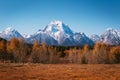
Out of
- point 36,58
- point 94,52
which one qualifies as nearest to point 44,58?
point 36,58

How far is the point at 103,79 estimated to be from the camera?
45125 mm

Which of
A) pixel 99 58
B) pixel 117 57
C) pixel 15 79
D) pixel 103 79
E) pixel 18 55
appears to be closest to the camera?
pixel 15 79

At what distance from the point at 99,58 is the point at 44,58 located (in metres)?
33.1

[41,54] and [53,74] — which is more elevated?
[41,54]

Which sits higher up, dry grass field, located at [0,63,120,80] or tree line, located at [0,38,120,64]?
tree line, located at [0,38,120,64]

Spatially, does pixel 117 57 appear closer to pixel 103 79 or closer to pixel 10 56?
pixel 10 56

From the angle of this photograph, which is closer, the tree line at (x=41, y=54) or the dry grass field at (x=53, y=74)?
the dry grass field at (x=53, y=74)

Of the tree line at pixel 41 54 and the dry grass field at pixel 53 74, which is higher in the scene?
the tree line at pixel 41 54

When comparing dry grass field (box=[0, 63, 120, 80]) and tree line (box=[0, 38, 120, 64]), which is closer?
dry grass field (box=[0, 63, 120, 80])

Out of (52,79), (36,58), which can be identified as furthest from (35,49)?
(52,79)

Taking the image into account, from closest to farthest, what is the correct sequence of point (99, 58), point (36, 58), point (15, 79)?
point (15, 79) < point (36, 58) < point (99, 58)

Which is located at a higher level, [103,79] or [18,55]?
[18,55]

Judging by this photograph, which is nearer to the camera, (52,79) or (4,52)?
(52,79)

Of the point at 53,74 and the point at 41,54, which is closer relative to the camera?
the point at 53,74
